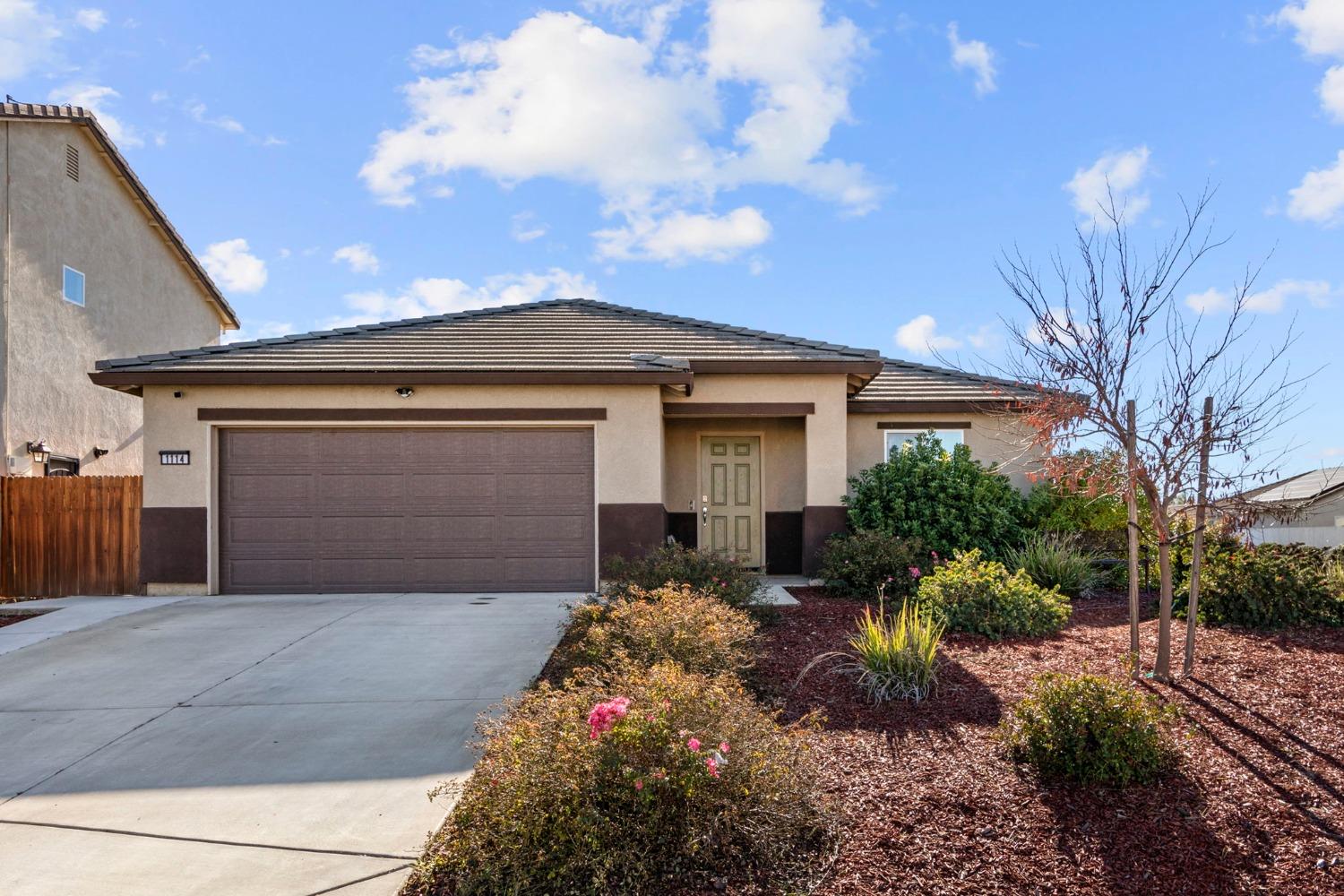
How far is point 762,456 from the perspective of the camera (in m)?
14.0

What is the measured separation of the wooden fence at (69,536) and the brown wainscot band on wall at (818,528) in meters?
9.47

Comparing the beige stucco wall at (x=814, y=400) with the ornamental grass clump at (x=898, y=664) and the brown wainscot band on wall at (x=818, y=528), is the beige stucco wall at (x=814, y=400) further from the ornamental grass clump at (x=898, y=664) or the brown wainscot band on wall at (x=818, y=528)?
the ornamental grass clump at (x=898, y=664)

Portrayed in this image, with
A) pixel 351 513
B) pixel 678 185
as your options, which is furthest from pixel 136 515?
pixel 678 185

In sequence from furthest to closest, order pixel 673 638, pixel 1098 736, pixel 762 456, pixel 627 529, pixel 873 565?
pixel 762 456
pixel 627 529
pixel 873 565
pixel 673 638
pixel 1098 736

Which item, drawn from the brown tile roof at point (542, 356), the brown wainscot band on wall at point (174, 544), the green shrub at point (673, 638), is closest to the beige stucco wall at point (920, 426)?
the brown tile roof at point (542, 356)

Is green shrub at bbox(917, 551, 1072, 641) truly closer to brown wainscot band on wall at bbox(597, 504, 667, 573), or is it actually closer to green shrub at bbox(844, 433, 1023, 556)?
green shrub at bbox(844, 433, 1023, 556)

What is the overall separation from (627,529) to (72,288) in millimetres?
11560

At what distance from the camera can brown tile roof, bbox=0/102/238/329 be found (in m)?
14.8

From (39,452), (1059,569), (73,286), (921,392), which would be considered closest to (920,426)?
(921,392)

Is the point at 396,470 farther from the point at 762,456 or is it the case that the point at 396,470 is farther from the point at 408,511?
the point at 762,456

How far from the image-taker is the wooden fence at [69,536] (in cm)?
1241

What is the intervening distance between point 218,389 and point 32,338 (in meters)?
5.05

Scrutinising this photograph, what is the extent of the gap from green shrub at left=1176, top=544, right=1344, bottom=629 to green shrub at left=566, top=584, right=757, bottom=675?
13.8ft

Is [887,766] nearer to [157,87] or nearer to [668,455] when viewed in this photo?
[668,455]
